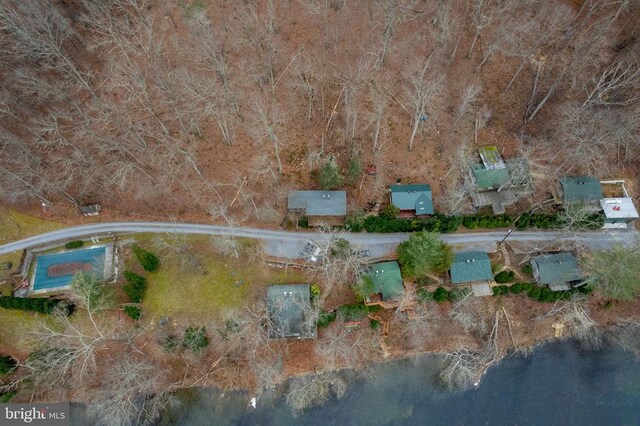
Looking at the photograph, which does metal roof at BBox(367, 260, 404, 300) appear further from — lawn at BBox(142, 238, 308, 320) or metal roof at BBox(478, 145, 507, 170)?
metal roof at BBox(478, 145, 507, 170)

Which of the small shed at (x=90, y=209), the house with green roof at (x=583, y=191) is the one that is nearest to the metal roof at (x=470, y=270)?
the house with green roof at (x=583, y=191)

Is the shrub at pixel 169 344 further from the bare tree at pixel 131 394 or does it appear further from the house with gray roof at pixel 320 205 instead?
the house with gray roof at pixel 320 205

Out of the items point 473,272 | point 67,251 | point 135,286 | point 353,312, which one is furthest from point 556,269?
point 67,251

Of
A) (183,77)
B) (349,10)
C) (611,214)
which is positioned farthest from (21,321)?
(611,214)

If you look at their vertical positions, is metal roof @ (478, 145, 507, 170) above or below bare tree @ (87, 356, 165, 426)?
above

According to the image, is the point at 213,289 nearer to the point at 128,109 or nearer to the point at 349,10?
the point at 128,109

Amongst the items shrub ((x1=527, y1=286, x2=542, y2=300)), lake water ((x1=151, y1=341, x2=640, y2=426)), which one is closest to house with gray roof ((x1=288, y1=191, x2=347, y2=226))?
lake water ((x1=151, y1=341, x2=640, y2=426))
